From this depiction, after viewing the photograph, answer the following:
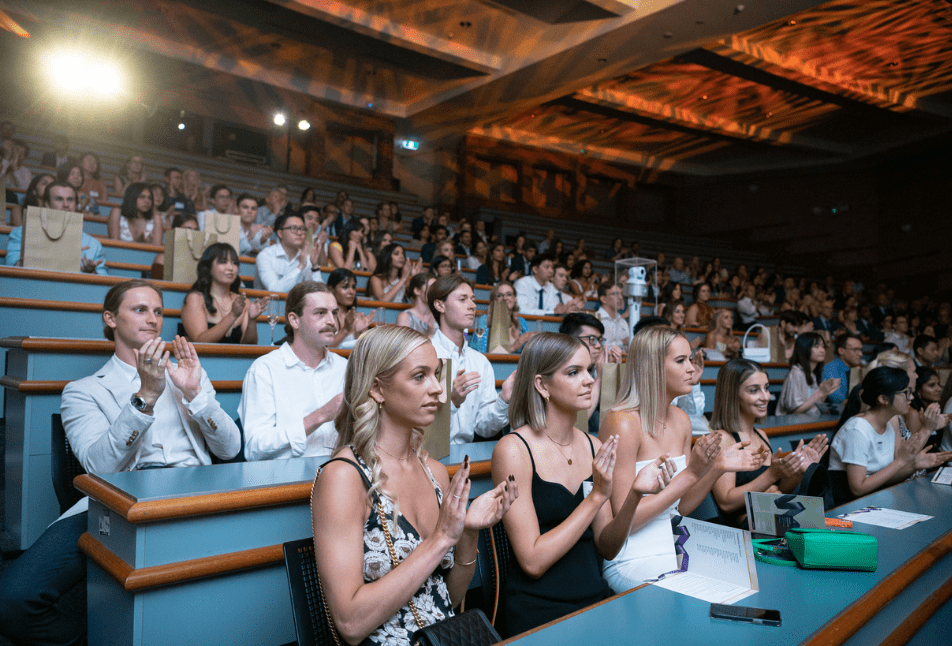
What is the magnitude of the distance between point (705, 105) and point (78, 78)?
8.95 metres

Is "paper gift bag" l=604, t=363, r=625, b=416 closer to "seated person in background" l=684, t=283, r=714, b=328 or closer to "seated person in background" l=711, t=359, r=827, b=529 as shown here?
"seated person in background" l=711, t=359, r=827, b=529

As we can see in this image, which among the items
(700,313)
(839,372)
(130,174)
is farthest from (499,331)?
(130,174)

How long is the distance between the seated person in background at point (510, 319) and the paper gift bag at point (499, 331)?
3 cm

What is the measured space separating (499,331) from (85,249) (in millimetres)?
2478

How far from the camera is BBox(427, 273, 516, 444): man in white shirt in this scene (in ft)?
8.72

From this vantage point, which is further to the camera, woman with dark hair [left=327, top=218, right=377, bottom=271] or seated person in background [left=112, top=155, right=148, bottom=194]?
seated person in background [left=112, top=155, right=148, bottom=194]

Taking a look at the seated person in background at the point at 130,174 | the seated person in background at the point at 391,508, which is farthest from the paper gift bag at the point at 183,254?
the seated person in background at the point at 130,174

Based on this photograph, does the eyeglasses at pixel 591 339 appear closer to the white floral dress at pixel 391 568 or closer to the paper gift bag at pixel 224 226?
the white floral dress at pixel 391 568

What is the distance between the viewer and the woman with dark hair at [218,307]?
9.75ft

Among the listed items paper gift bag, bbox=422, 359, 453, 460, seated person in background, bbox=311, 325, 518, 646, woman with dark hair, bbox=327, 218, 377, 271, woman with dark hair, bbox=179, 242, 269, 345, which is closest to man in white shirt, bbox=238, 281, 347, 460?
paper gift bag, bbox=422, 359, 453, 460

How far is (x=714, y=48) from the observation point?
7.43 meters

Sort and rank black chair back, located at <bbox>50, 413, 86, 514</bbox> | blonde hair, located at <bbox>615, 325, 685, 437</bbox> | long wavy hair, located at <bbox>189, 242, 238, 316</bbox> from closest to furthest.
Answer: black chair back, located at <bbox>50, 413, 86, 514</bbox> < blonde hair, located at <bbox>615, 325, 685, 437</bbox> < long wavy hair, located at <bbox>189, 242, 238, 316</bbox>

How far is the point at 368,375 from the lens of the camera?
133cm

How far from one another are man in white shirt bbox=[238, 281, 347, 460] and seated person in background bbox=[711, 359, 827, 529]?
54.9 inches
